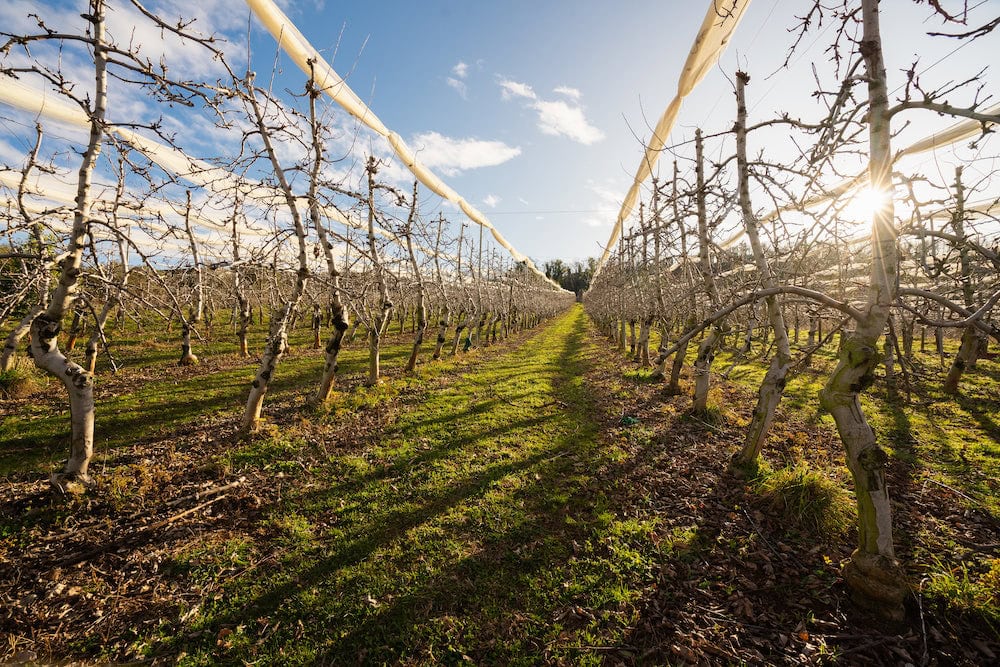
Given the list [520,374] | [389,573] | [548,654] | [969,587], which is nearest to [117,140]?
[389,573]

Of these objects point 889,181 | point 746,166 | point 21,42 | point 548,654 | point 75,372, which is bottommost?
point 548,654

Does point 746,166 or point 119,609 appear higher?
point 746,166

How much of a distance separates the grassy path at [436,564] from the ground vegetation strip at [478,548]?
26 millimetres

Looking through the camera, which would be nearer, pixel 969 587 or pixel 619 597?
pixel 969 587

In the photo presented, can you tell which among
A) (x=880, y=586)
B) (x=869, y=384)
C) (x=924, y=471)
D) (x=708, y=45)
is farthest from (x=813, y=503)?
(x=708, y=45)

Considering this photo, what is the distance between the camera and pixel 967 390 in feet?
37.3

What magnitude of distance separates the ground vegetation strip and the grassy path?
1.0 inches

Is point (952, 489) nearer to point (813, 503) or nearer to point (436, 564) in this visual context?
point (813, 503)

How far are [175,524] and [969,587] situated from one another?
9400mm

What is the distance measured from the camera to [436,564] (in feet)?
14.8

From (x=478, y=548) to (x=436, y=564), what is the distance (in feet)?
1.99

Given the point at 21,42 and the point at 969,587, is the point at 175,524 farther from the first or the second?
the point at 969,587

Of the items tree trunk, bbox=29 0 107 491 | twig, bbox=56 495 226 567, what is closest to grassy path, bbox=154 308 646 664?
twig, bbox=56 495 226 567

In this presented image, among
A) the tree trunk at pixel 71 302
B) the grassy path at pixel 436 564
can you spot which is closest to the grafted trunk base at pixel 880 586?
the grassy path at pixel 436 564
